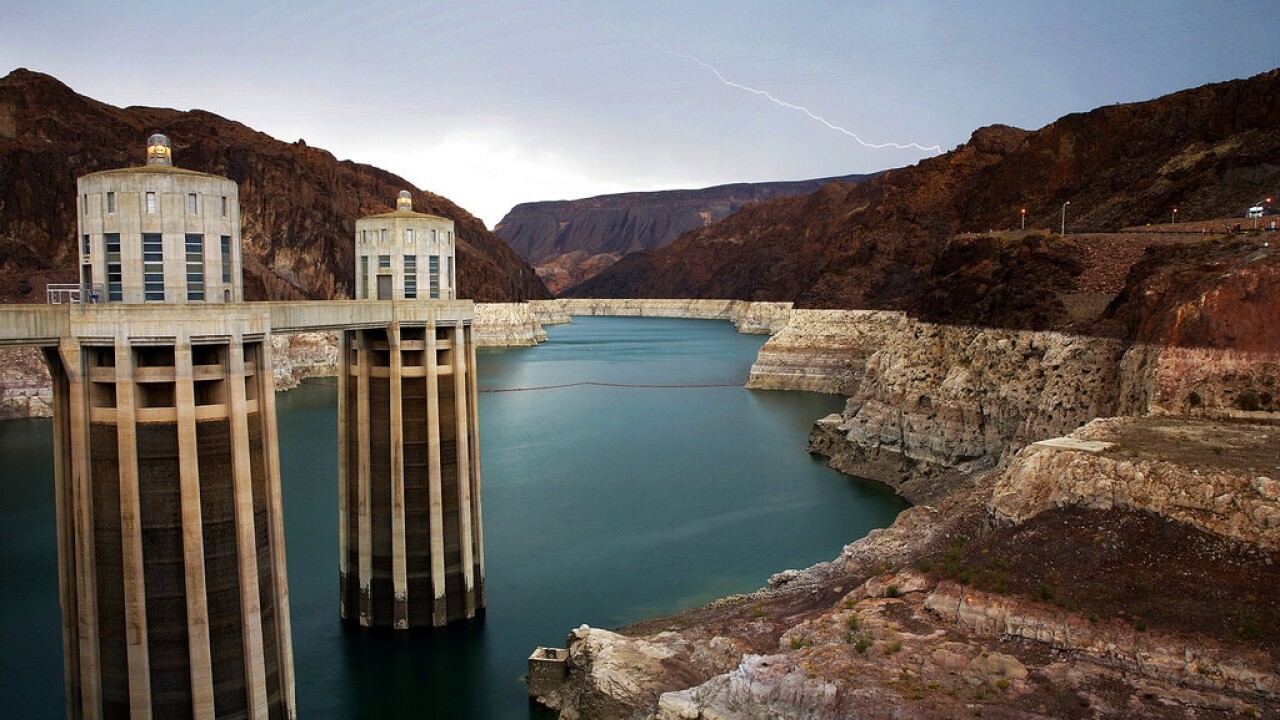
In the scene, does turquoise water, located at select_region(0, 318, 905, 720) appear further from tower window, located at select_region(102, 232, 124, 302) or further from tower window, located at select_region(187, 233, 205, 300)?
tower window, located at select_region(187, 233, 205, 300)

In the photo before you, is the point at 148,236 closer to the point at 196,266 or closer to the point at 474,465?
the point at 196,266

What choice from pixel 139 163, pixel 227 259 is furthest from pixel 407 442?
pixel 139 163

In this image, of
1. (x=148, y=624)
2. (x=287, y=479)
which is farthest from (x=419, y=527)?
(x=287, y=479)

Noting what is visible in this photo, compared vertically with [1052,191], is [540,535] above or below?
below

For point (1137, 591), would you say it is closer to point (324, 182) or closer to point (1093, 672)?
point (1093, 672)

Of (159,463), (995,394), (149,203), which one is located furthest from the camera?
(995,394)

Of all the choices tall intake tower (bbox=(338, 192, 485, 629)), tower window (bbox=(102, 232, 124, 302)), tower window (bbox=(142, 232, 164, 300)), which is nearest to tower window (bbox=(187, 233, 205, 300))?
tower window (bbox=(142, 232, 164, 300))

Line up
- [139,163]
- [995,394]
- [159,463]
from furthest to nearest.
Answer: [139,163], [995,394], [159,463]
